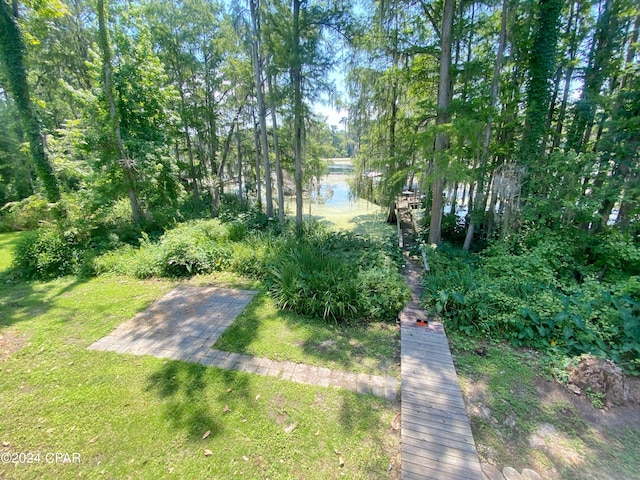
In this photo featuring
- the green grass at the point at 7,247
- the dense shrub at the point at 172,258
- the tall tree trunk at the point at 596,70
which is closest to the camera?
the tall tree trunk at the point at 596,70

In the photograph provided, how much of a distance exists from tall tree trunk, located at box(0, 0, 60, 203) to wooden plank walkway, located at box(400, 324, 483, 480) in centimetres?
955

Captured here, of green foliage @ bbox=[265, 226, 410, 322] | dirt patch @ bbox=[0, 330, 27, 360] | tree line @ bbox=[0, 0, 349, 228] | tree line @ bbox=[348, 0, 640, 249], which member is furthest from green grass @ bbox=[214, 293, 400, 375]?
tree line @ bbox=[0, 0, 349, 228]

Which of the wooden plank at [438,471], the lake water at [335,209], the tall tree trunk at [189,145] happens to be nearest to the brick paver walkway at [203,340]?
the wooden plank at [438,471]

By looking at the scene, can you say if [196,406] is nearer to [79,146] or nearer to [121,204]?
[79,146]

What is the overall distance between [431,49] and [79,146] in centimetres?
945

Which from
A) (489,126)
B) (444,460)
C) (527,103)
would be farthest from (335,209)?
(444,460)

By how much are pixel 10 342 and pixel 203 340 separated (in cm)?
250

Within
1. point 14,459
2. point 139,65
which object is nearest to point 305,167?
point 139,65

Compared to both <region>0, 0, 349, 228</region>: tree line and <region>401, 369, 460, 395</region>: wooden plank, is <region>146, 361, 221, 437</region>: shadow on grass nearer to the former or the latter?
<region>401, 369, 460, 395</region>: wooden plank

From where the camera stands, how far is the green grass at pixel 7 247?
5.98 metres

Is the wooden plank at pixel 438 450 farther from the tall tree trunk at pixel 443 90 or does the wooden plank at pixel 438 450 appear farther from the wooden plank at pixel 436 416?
the tall tree trunk at pixel 443 90

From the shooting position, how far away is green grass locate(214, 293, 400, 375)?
3197 millimetres

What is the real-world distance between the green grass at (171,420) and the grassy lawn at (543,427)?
0.89 m

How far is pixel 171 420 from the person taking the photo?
2381 mm
